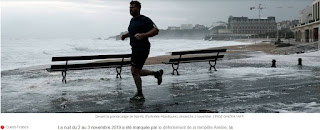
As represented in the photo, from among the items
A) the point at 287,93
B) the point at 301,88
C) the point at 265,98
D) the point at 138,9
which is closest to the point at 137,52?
the point at 138,9

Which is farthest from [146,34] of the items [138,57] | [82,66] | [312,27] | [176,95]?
[312,27]

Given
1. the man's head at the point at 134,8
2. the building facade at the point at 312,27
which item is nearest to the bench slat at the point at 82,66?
the man's head at the point at 134,8

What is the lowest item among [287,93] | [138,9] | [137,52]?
[287,93]

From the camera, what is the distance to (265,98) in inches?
251

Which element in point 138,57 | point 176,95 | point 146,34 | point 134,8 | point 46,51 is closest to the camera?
point 146,34

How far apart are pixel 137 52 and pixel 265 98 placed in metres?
2.63

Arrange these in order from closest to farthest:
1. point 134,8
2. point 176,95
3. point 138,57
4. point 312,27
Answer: point 134,8 → point 138,57 → point 176,95 → point 312,27

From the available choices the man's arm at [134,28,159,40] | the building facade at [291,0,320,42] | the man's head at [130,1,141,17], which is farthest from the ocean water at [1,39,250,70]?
the building facade at [291,0,320,42]

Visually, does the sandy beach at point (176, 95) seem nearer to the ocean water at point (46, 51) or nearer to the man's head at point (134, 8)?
the man's head at point (134, 8)

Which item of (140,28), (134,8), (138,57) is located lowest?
(138,57)

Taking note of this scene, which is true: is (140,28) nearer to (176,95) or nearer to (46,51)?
(176,95)

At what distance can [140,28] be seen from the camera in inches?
244
